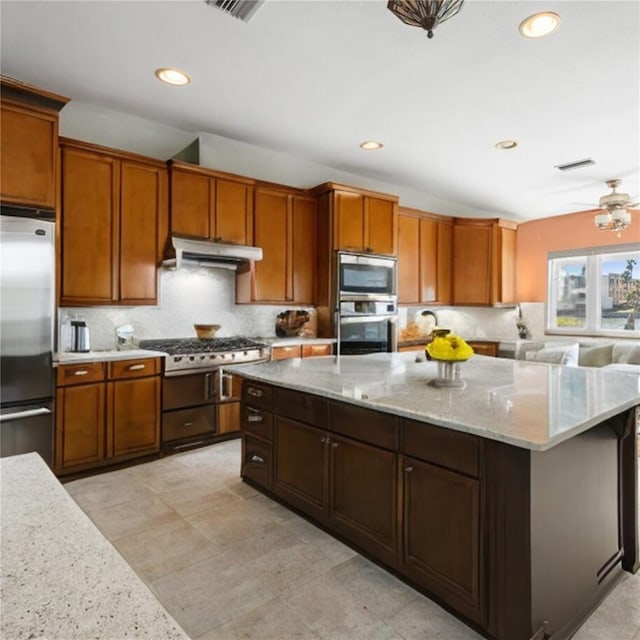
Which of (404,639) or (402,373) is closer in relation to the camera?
(404,639)

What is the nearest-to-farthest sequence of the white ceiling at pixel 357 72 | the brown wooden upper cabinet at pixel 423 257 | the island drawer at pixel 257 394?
1. the white ceiling at pixel 357 72
2. the island drawer at pixel 257 394
3. the brown wooden upper cabinet at pixel 423 257

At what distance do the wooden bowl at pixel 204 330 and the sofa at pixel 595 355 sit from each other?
3.74 metres

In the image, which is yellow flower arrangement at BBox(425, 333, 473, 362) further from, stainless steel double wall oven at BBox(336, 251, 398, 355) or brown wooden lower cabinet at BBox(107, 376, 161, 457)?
stainless steel double wall oven at BBox(336, 251, 398, 355)

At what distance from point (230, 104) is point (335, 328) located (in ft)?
7.85

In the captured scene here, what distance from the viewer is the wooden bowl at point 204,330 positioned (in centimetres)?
427

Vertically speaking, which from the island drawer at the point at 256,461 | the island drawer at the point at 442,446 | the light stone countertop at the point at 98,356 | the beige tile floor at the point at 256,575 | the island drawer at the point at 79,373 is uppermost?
the light stone countertop at the point at 98,356

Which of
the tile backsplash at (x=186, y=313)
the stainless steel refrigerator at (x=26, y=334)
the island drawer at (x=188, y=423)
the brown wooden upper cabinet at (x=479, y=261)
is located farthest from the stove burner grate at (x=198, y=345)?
the brown wooden upper cabinet at (x=479, y=261)

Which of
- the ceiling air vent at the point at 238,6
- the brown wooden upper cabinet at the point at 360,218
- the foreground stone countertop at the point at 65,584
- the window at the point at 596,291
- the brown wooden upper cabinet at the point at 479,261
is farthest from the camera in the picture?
the brown wooden upper cabinet at the point at 479,261

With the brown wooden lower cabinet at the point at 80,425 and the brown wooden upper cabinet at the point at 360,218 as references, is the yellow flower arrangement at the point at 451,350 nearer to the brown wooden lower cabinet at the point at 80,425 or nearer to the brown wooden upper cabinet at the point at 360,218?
the brown wooden lower cabinet at the point at 80,425

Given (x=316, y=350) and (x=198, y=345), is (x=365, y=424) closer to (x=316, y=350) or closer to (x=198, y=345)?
(x=198, y=345)

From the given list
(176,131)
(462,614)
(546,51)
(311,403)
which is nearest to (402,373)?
(311,403)

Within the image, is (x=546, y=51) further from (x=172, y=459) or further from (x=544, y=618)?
(x=172, y=459)

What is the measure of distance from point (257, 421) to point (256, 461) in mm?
292

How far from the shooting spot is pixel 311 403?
2357 millimetres
